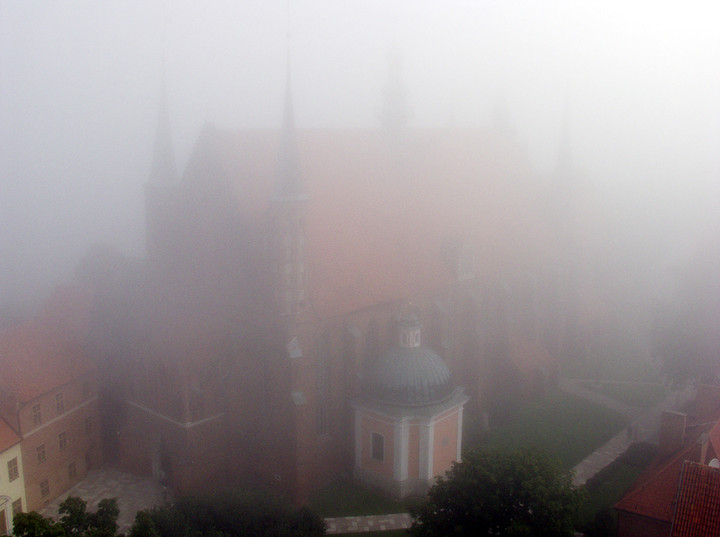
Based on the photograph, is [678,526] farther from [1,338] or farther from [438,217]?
[1,338]

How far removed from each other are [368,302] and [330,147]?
753 centimetres

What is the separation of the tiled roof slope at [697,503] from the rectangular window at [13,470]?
76.2 ft

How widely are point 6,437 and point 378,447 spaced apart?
578 inches

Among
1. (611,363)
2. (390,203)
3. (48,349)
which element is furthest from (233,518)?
(611,363)

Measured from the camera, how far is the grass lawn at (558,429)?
115ft

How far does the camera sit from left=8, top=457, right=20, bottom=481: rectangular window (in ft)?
89.6

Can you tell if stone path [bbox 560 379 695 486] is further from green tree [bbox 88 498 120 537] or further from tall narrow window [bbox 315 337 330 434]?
green tree [bbox 88 498 120 537]

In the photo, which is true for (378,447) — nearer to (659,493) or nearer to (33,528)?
(659,493)

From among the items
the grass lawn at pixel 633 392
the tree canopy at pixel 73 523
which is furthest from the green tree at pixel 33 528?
the grass lawn at pixel 633 392

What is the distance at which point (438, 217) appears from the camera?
3722cm

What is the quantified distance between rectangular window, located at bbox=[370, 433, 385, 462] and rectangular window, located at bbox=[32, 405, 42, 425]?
13.7m

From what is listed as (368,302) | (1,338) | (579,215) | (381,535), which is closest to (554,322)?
(579,215)

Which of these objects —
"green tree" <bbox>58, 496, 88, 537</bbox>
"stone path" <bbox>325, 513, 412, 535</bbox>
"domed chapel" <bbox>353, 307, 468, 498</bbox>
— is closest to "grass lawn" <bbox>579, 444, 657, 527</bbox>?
"domed chapel" <bbox>353, 307, 468, 498</bbox>

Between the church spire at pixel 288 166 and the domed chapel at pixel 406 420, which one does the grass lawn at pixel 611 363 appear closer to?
the domed chapel at pixel 406 420
